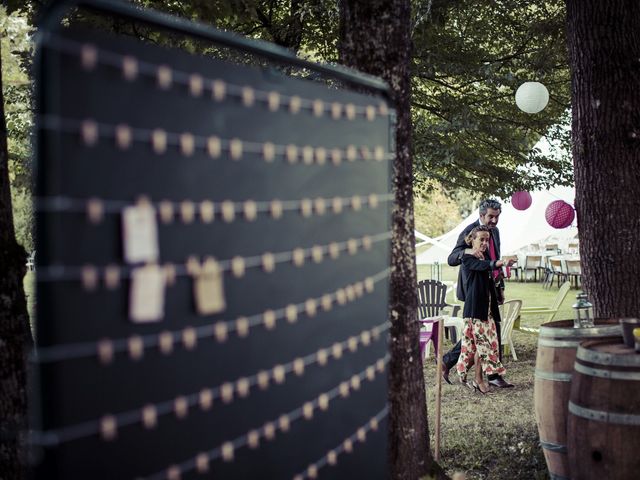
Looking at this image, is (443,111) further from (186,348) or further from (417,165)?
(186,348)

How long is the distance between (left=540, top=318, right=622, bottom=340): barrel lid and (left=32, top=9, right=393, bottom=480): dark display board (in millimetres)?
2144

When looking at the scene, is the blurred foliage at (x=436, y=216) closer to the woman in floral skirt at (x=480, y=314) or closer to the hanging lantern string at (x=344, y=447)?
the woman in floral skirt at (x=480, y=314)

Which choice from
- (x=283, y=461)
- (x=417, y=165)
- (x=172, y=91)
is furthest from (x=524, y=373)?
(x=172, y=91)

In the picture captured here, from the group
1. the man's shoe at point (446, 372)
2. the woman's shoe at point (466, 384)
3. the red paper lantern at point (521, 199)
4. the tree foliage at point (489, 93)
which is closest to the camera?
the woman's shoe at point (466, 384)

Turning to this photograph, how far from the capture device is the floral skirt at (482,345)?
8.82 metres

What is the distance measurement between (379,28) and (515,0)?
7.74 m

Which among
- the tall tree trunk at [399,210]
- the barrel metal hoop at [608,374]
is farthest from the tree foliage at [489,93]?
the barrel metal hoop at [608,374]

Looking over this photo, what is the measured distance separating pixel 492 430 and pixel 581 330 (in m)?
2.58

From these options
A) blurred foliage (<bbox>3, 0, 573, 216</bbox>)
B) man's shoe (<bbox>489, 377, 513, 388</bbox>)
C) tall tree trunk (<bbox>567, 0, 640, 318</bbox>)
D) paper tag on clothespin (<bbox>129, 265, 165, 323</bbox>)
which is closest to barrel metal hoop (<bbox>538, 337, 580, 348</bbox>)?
tall tree trunk (<bbox>567, 0, 640, 318</bbox>)

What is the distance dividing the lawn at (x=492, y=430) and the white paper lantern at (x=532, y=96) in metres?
3.38

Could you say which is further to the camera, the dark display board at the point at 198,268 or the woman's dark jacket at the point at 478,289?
the woman's dark jacket at the point at 478,289

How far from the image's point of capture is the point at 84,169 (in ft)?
6.19

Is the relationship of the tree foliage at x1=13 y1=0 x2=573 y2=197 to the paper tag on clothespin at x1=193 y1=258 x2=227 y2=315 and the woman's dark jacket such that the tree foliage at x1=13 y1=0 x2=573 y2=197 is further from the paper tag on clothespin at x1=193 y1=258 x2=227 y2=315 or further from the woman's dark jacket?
the paper tag on clothespin at x1=193 y1=258 x2=227 y2=315

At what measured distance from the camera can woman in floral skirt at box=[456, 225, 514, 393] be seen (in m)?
8.72
